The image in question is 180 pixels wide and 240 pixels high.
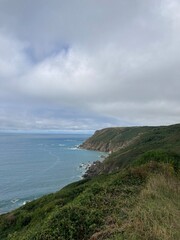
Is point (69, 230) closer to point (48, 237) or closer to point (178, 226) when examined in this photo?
point (48, 237)

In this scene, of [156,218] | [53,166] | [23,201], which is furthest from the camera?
[53,166]

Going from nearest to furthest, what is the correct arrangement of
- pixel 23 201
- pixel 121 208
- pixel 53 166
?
pixel 121 208
pixel 23 201
pixel 53 166

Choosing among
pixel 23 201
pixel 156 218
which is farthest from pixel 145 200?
pixel 23 201

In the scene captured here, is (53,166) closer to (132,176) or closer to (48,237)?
(132,176)

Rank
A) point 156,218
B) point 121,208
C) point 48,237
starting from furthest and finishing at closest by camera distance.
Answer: point 121,208
point 48,237
point 156,218

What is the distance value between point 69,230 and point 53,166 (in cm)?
6987

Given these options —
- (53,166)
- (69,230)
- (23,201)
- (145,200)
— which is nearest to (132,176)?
(145,200)

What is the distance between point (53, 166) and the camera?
247ft

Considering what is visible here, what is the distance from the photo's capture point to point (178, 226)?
6.09 meters

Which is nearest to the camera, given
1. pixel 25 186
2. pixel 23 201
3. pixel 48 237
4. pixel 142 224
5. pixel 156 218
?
pixel 142 224

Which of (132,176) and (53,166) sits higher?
(132,176)

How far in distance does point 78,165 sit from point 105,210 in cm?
7277

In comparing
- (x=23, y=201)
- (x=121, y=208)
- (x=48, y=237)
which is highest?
(x=121, y=208)

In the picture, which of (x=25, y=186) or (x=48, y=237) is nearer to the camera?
(x=48, y=237)
